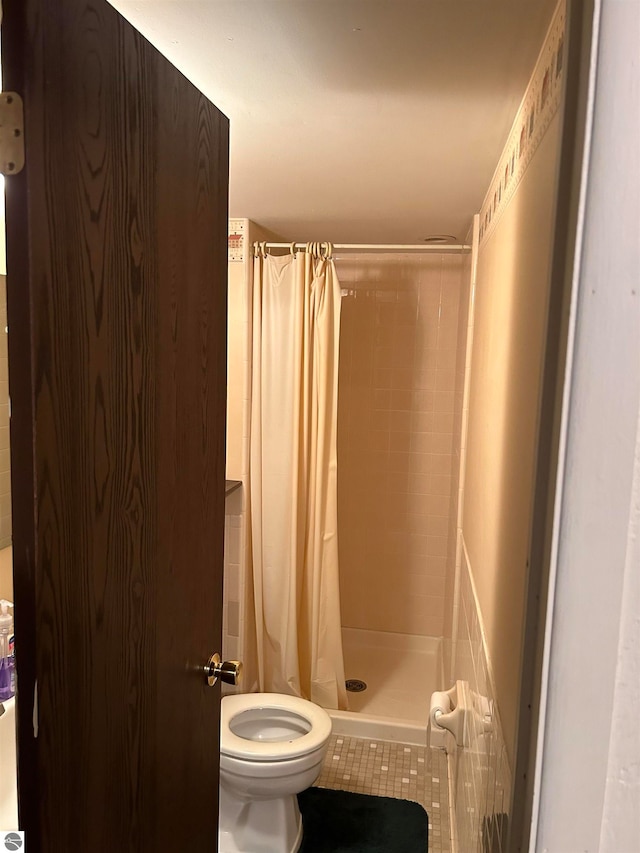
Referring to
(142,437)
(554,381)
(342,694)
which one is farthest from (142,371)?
(342,694)

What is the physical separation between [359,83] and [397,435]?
2.11 metres

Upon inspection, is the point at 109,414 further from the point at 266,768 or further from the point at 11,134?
the point at 266,768

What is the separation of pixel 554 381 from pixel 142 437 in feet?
2.01

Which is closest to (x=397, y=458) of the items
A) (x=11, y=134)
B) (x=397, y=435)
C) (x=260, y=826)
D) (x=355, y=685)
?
(x=397, y=435)

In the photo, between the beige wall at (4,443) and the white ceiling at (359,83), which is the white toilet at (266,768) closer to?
the beige wall at (4,443)

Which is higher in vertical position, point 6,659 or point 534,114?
point 534,114

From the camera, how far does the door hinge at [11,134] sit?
0.70m

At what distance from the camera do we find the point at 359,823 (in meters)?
2.15

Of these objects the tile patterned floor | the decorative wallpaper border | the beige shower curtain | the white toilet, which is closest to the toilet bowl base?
the white toilet

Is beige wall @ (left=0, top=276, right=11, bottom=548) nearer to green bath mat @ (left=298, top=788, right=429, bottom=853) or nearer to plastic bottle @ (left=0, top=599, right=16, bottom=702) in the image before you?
plastic bottle @ (left=0, top=599, right=16, bottom=702)

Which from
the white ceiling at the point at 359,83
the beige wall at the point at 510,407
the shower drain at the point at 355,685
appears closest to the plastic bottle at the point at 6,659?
the beige wall at the point at 510,407

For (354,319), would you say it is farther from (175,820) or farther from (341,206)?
(175,820)

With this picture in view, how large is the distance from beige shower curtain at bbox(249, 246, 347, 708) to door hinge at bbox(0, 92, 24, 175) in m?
1.85

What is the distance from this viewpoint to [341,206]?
7.36 ft
